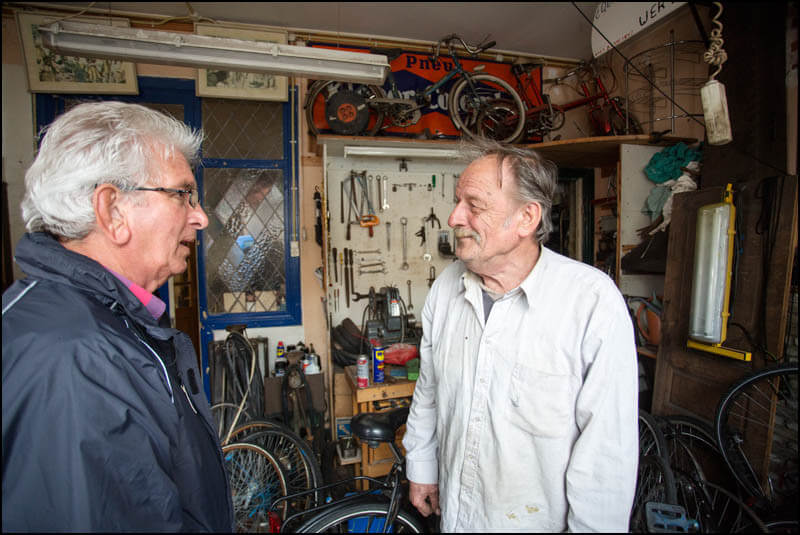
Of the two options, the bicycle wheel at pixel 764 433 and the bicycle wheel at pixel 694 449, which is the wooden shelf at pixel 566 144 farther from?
the bicycle wheel at pixel 694 449

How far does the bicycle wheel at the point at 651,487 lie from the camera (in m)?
1.96

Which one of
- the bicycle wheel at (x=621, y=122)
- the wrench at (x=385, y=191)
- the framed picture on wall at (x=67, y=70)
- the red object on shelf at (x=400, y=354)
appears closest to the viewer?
the red object on shelf at (x=400, y=354)

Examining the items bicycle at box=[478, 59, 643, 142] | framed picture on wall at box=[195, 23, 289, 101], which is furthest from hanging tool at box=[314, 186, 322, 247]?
bicycle at box=[478, 59, 643, 142]

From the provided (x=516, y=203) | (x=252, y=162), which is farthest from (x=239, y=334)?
(x=516, y=203)

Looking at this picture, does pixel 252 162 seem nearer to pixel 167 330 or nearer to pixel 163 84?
pixel 163 84

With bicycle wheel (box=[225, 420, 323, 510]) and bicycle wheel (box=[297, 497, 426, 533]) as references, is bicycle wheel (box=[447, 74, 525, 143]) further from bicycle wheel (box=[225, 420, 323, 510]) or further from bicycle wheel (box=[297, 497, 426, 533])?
bicycle wheel (box=[297, 497, 426, 533])

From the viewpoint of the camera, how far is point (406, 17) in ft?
11.6

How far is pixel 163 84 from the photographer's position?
3.62 meters

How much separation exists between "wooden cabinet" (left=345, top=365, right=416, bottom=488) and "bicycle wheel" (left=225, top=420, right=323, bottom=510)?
392mm

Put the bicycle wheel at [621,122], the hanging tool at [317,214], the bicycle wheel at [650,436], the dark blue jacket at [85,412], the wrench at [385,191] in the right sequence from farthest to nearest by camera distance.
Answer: the wrench at [385,191], the hanging tool at [317,214], the bicycle wheel at [621,122], the bicycle wheel at [650,436], the dark blue jacket at [85,412]

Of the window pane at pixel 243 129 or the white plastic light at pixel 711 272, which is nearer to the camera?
the white plastic light at pixel 711 272

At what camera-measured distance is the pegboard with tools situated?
388 centimetres

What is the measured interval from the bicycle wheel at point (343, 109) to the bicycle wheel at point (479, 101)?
795 mm

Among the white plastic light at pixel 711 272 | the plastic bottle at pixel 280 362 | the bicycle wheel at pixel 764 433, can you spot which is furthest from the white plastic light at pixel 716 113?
the plastic bottle at pixel 280 362
